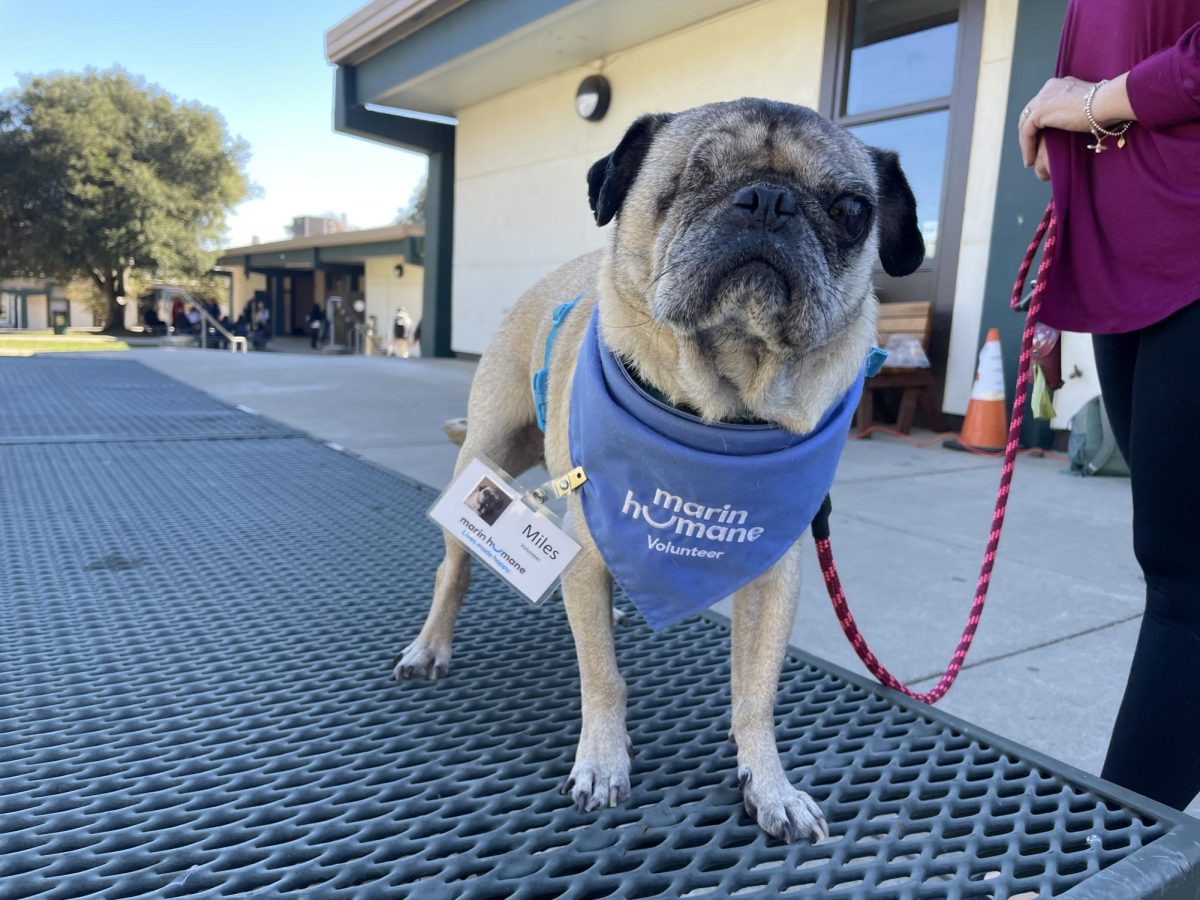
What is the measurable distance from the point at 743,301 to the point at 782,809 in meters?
0.99

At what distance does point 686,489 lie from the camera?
1.67m

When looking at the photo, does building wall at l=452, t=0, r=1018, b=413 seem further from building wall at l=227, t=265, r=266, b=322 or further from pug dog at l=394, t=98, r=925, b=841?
building wall at l=227, t=265, r=266, b=322

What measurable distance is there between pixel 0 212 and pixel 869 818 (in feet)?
122

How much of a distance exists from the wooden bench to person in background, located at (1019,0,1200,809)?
16.3ft

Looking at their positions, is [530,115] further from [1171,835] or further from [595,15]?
[1171,835]

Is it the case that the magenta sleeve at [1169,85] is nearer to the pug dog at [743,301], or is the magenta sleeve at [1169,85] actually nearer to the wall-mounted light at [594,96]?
the pug dog at [743,301]

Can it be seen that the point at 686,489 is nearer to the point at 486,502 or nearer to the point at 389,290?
the point at 486,502

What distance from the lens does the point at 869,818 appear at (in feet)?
4.90

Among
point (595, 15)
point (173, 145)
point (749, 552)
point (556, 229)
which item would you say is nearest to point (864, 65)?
point (595, 15)

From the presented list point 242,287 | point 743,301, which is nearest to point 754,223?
point 743,301

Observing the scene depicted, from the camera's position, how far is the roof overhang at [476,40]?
29.0ft

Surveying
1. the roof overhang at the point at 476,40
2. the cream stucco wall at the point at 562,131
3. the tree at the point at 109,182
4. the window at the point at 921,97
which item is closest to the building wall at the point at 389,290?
the tree at the point at 109,182

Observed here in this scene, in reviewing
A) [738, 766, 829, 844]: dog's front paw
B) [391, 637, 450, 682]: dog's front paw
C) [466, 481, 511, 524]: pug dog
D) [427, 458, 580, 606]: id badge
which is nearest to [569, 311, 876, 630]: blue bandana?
[427, 458, 580, 606]: id badge

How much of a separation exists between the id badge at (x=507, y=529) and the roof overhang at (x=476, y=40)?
799 cm
